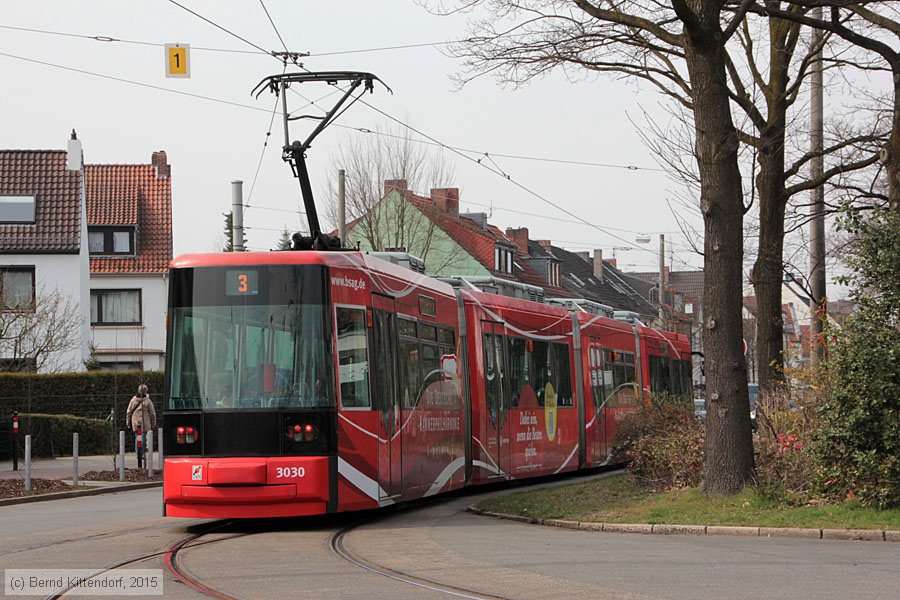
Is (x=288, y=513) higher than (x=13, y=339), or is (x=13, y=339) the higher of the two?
(x=13, y=339)

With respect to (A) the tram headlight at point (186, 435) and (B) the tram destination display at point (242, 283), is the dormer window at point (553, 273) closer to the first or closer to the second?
(B) the tram destination display at point (242, 283)

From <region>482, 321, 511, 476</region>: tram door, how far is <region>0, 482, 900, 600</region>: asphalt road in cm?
424

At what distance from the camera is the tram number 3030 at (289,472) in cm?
1328

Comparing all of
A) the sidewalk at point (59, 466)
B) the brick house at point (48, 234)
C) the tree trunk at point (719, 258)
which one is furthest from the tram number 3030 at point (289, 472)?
the brick house at point (48, 234)

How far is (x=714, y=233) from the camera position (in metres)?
15.6

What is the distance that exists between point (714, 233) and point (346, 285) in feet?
14.9

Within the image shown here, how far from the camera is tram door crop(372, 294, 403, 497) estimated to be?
14.8m

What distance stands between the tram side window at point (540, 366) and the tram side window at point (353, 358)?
789 cm

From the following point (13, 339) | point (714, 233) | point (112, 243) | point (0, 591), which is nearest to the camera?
point (0, 591)

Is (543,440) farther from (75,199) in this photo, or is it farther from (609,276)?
(609,276)

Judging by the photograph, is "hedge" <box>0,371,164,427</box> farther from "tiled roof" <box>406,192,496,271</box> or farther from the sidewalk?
"tiled roof" <box>406,192,496,271</box>

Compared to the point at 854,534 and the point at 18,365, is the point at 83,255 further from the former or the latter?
the point at 854,534

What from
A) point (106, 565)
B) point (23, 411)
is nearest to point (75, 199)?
point (23, 411)

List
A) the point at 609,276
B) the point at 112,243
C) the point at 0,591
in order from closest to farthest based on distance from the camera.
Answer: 1. the point at 0,591
2. the point at 112,243
3. the point at 609,276
